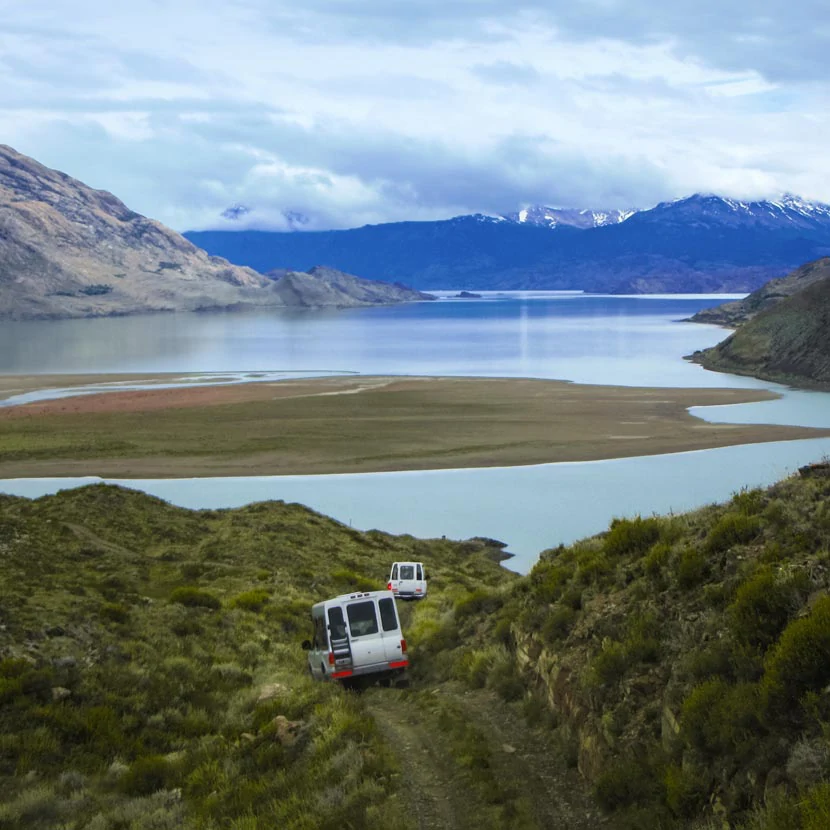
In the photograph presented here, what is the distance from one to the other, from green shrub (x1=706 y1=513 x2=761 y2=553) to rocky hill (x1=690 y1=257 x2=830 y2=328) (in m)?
159

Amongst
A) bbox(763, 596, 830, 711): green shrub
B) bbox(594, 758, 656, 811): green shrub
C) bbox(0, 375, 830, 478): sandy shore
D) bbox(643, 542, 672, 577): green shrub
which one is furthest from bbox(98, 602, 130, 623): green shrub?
bbox(0, 375, 830, 478): sandy shore

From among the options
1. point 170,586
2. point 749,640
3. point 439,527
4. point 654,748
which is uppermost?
point 749,640

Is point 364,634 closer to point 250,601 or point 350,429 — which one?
point 250,601

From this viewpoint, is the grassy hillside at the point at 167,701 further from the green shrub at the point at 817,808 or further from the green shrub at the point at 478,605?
the green shrub at the point at 817,808

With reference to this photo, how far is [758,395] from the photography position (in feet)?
233

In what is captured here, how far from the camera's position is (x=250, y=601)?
19625 mm

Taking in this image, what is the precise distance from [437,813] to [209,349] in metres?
116

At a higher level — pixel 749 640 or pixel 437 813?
pixel 749 640

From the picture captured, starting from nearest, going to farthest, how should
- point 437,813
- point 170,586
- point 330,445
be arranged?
point 437,813 < point 170,586 < point 330,445

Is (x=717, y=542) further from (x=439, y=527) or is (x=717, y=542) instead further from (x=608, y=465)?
(x=608, y=465)

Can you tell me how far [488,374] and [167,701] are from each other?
72.4 meters

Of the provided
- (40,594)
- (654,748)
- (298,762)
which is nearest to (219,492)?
(40,594)

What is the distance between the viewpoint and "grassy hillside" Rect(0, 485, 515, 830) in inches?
376

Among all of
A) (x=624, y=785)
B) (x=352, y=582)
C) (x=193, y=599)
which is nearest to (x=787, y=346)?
(x=352, y=582)
